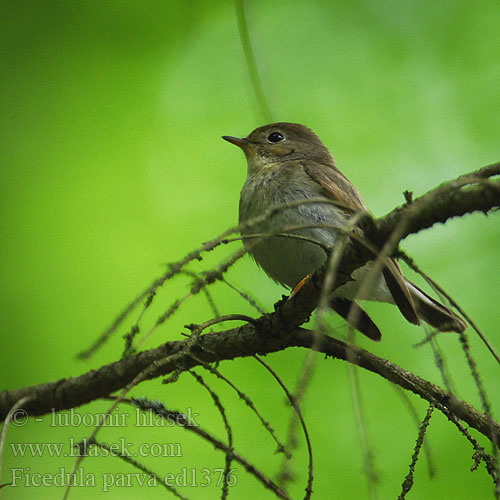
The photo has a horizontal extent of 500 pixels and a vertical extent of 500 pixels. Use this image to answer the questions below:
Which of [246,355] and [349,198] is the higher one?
[349,198]

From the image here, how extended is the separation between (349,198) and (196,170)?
4.85 feet

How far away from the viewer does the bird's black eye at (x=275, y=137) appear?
16.5 ft

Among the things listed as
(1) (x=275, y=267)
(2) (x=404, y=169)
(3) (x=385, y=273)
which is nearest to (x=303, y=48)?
(2) (x=404, y=169)

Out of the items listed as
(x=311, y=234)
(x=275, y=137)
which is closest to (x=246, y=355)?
(x=311, y=234)

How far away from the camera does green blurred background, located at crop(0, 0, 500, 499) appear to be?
13.4 ft

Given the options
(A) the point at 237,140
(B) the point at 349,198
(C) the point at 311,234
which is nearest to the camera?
(C) the point at 311,234

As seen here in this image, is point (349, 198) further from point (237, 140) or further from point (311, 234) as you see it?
point (237, 140)

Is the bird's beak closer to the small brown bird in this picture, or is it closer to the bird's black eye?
the bird's black eye

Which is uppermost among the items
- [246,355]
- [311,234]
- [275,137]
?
[275,137]

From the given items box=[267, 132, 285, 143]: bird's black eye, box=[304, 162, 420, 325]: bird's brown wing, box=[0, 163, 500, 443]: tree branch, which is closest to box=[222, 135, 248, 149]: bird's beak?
box=[267, 132, 285, 143]: bird's black eye

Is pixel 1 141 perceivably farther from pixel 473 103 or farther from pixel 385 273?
pixel 473 103

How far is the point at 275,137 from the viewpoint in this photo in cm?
507

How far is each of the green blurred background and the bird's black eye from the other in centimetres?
34


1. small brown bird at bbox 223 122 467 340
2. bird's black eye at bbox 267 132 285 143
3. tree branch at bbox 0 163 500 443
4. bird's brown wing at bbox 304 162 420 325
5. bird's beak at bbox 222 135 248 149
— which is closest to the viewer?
tree branch at bbox 0 163 500 443
